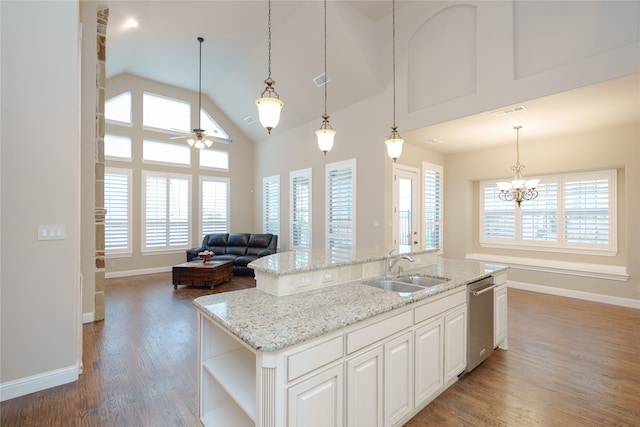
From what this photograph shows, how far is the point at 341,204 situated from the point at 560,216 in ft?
13.6

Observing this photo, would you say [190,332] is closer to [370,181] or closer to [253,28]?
[370,181]

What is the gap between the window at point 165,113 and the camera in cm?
710

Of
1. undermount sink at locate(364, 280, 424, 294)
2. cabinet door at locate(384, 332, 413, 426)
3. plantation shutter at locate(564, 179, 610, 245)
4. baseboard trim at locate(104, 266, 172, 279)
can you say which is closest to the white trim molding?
plantation shutter at locate(564, 179, 610, 245)

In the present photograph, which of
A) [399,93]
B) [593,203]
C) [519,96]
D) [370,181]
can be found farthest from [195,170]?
[593,203]

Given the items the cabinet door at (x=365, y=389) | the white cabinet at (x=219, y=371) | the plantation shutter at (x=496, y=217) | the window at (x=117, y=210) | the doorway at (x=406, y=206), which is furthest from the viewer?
the window at (x=117, y=210)

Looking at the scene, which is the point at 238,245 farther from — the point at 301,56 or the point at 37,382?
the point at 37,382

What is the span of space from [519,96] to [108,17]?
19.2 feet

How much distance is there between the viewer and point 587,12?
3350 mm

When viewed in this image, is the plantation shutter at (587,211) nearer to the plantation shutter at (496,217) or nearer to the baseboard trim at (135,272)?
the plantation shutter at (496,217)

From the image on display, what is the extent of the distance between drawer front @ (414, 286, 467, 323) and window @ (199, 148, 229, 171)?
23.4ft

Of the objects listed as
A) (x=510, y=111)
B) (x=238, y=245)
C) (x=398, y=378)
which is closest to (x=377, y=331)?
(x=398, y=378)

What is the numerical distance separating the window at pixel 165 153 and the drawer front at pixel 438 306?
23.3ft

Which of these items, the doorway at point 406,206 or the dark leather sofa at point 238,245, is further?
the dark leather sofa at point 238,245

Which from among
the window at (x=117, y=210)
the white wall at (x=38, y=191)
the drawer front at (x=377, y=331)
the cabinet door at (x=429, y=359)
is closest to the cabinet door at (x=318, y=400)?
the drawer front at (x=377, y=331)
